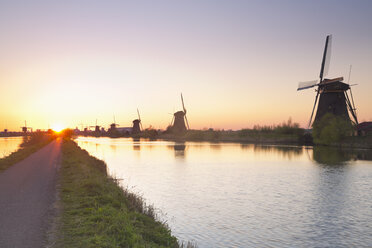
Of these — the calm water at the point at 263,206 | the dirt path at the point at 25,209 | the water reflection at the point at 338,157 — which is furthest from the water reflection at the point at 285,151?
the dirt path at the point at 25,209

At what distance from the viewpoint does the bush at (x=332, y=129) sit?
166ft

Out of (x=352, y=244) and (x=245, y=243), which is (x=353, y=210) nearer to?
(x=352, y=244)

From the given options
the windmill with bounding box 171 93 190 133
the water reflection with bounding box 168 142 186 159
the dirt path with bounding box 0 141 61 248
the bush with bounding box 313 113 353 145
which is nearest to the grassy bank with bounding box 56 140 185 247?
the dirt path with bounding box 0 141 61 248

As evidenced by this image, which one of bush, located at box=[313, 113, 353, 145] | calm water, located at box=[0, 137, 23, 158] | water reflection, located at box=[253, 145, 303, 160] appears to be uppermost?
bush, located at box=[313, 113, 353, 145]

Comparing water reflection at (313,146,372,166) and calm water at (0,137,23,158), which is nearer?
water reflection at (313,146,372,166)

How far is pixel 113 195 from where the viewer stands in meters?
11.2

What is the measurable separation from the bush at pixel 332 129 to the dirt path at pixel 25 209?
153 ft

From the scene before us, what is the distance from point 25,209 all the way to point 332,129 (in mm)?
50297

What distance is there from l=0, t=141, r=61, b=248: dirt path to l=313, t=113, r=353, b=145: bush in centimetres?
4659

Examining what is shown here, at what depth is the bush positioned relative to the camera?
5050cm

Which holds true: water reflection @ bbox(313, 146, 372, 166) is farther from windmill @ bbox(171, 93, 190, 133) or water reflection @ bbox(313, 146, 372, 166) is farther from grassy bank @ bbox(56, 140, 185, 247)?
windmill @ bbox(171, 93, 190, 133)

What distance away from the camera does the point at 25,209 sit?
29.7 ft

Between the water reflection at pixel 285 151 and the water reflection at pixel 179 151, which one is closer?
the water reflection at pixel 179 151

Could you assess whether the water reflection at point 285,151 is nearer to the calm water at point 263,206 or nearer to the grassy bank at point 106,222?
the calm water at point 263,206
